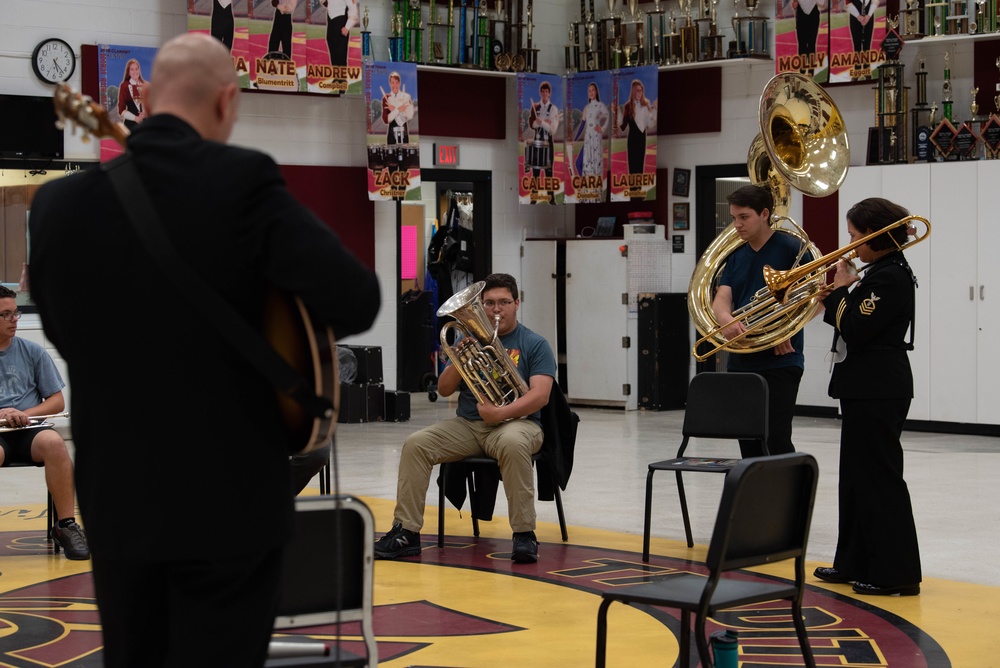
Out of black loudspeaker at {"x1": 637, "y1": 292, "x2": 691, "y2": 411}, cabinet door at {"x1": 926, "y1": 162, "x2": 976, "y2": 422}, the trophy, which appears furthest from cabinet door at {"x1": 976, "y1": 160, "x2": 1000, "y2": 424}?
the trophy

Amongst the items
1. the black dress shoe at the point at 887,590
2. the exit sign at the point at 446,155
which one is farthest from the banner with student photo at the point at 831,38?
the black dress shoe at the point at 887,590

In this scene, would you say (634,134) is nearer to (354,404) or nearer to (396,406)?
(396,406)

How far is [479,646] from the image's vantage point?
4.33 meters

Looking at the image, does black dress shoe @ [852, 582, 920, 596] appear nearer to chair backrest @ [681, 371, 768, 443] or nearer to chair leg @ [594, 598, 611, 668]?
chair backrest @ [681, 371, 768, 443]

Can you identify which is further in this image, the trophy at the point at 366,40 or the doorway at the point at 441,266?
the doorway at the point at 441,266

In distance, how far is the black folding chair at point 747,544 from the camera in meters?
3.24

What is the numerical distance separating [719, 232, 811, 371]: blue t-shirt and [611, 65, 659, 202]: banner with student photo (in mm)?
5902

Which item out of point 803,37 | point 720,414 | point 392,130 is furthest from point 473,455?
point 803,37

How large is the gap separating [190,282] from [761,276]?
416 cm

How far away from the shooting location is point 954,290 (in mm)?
9977

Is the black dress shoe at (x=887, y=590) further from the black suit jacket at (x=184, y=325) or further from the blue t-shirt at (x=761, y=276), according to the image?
the black suit jacket at (x=184, y=325)

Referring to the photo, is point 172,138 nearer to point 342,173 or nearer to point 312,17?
point 312,17

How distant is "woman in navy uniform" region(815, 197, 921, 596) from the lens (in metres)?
4.91

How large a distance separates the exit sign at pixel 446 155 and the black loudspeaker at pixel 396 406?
7.39 feet
